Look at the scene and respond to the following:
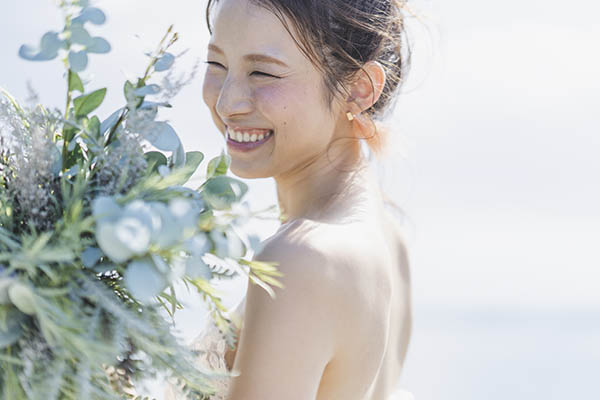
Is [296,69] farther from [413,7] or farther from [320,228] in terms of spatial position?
[413,7]

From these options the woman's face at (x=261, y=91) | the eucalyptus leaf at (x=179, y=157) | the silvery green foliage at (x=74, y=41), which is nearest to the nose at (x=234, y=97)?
the woman's face at (x=261, y=91)

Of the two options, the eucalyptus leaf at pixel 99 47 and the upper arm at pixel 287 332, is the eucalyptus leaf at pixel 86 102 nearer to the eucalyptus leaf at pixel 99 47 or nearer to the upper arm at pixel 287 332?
the eucalyptus leaf at pixel 99 47

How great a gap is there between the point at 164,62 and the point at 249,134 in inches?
22.8

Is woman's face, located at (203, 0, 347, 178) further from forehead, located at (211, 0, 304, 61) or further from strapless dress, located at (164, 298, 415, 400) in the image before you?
strapless dress, located at (164, 298, 415, 400)

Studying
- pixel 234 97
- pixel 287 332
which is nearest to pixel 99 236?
pixel 287 332

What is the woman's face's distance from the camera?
1518 millimetres

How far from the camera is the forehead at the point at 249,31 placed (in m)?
1.51

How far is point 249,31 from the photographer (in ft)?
4.95

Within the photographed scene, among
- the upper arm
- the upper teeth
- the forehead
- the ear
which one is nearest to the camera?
the upper arm

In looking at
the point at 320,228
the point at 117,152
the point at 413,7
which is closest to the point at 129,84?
the point at 117,152

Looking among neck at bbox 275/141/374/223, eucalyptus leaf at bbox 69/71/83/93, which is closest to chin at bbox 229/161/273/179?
neck at bbox 275/141/374/223

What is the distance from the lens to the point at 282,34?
1539mm

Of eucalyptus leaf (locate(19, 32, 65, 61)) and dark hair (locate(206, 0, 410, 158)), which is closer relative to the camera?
eucalyptus leaf (locate(19, 32, 65, 61))

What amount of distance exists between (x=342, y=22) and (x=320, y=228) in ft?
1.86
